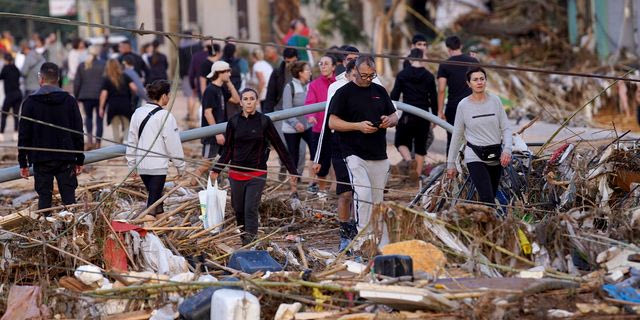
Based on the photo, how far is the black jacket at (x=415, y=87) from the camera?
1470 centimetres

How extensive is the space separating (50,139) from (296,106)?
362 cm

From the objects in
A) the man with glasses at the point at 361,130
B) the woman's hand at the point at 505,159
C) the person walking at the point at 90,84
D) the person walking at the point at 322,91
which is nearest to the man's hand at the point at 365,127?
the man with glasses at the point at 361,130

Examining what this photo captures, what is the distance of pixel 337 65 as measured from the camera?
44.6ft

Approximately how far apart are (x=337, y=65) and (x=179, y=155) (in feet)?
8.89

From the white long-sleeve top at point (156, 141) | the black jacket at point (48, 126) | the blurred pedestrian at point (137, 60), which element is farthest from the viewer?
the blurred pedestrian at point (137, 60)

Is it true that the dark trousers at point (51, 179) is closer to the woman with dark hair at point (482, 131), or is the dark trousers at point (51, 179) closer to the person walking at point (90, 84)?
the woman with dark hair at point (482, 131)

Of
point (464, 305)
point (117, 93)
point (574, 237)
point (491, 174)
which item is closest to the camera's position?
point (464, 305)

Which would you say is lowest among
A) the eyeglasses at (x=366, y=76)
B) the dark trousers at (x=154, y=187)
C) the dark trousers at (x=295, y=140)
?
the dark trousers at (x=154, y=187)

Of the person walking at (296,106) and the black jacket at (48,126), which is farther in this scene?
the person walking at (296,106)

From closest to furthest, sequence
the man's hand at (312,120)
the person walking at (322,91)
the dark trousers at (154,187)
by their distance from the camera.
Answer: the dark trousers at (154,187) → the person walking at (322,91) → the man's hand at (312,120)

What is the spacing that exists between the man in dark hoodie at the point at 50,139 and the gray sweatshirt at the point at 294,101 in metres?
3.11

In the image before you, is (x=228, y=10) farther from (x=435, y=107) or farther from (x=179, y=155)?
(x=179, y=155)

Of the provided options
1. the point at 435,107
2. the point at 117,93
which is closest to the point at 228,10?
the point at 117,93

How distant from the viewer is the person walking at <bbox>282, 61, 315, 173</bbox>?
14.3 meters
